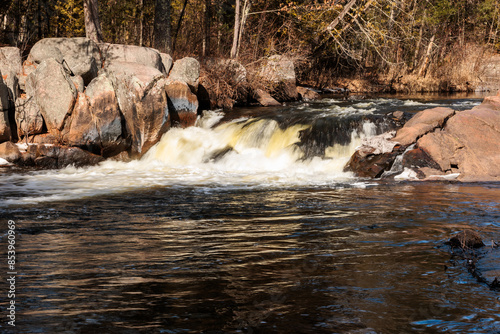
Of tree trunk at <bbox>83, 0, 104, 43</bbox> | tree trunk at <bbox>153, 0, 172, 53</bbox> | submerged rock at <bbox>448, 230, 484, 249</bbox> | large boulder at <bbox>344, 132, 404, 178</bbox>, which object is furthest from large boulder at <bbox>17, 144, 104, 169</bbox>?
submerged rock at <bbox>448, 230, 484, 249</bbox>

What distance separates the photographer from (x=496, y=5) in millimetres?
27828

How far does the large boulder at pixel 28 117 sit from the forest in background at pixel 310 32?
20.8 ft

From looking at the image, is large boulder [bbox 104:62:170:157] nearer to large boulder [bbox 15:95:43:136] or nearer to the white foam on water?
the white foam on water

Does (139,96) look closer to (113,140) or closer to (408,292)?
(113,140)

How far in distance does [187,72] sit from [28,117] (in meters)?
4.90

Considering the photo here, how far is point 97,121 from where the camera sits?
13.0m

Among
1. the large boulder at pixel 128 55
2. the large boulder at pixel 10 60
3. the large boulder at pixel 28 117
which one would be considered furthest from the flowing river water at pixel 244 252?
the large boulder at pixel 128 55

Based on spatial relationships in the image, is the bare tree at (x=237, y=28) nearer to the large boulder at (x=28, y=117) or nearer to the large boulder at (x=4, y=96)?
the large boulder at (x=28, y=117)

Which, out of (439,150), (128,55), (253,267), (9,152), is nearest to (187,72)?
(128,55)

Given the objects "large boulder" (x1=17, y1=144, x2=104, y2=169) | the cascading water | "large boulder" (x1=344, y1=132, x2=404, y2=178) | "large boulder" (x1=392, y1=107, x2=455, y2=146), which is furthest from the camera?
"large boulder" (x1=17, y1=144, x2=104, y2=169)

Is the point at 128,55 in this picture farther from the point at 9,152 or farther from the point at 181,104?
the point at 9,152

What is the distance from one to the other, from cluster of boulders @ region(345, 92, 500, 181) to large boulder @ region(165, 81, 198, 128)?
5714mm

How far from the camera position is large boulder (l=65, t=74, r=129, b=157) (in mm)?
12930

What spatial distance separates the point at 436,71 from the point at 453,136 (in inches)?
555
